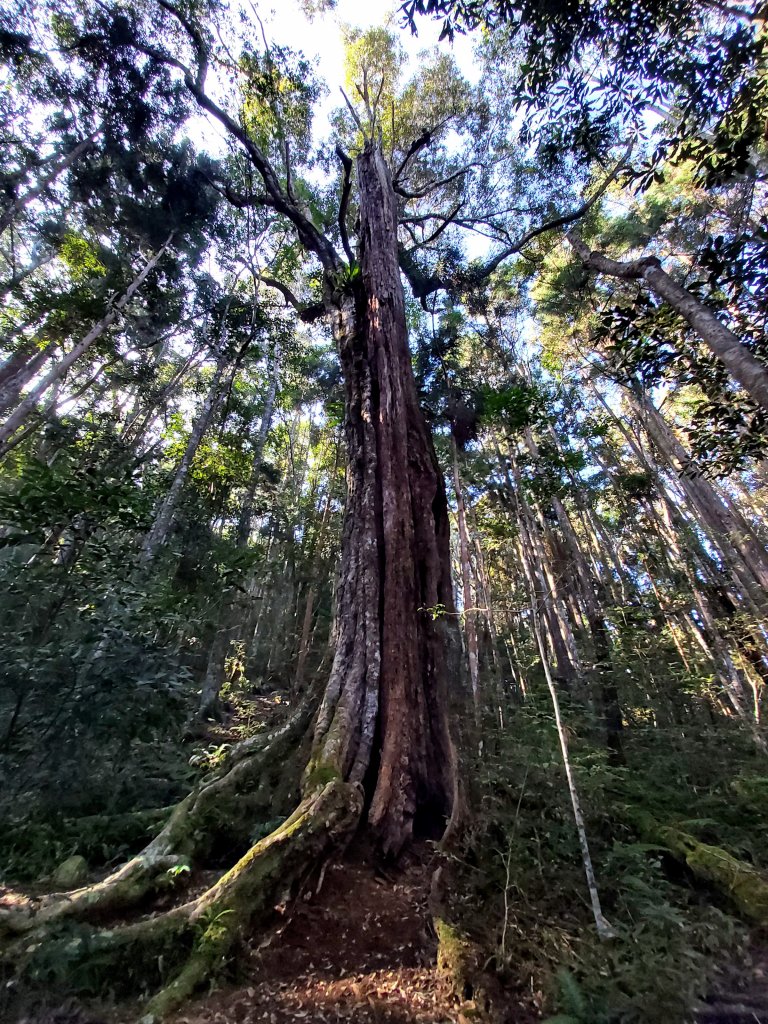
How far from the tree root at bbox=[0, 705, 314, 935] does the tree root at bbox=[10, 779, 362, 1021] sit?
0.27 m

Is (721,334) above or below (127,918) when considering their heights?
above

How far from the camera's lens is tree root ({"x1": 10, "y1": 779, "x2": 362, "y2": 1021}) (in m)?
1.95

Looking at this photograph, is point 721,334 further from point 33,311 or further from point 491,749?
point 33,311

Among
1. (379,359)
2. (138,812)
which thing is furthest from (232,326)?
(138,812)

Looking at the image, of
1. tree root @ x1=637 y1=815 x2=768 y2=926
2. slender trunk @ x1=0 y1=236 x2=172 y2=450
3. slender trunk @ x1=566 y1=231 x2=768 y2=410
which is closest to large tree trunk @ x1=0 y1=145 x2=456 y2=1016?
tree root @ x1=637 y1=815 x2=768 y2=926

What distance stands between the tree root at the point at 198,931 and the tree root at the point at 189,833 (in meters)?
0.27

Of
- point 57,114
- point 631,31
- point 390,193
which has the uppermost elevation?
point 57,114

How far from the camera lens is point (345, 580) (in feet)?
14.1

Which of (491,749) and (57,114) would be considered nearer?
(491,749)

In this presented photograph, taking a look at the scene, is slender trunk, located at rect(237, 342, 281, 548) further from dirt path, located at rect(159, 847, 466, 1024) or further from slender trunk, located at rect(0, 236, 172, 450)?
dirt path, located at rect(159, 847, 466, 1024)

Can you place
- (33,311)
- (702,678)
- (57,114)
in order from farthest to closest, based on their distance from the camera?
(57,114) → (33,311) → (702,678)

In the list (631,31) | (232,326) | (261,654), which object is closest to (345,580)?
(631,31)

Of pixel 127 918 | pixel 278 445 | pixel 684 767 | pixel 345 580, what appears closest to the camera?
pixel 127 918

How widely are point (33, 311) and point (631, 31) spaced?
1177 centimetres
